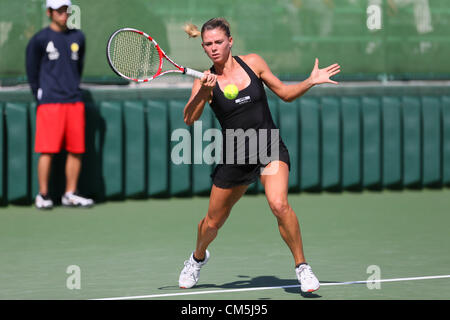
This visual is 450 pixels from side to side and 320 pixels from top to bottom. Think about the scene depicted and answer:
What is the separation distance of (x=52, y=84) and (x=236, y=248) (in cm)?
328

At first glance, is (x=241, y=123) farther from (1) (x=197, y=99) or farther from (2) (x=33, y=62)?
(2) (x=33, y=62)

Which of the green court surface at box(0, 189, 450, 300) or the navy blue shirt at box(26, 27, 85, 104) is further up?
the navy blue shirt at box(26, 27, 85, 104)

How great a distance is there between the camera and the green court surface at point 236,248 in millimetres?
6984

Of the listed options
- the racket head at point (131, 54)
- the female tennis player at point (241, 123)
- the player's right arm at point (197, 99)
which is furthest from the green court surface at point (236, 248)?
the racket head at point (131, 54)

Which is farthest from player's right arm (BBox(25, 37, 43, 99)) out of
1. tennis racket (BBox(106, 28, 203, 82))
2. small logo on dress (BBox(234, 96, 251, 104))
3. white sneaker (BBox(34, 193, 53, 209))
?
small logo on dress (BBox(234, 96, 251, 104))

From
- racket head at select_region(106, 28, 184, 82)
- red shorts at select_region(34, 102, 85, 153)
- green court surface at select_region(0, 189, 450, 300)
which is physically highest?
racket head at select_region(106, 28, 184, 82)

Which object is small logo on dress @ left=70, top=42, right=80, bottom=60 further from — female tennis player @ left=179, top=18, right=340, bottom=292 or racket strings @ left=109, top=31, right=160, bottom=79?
female tennis player @ left=179, top=18, right=340, bottom=292

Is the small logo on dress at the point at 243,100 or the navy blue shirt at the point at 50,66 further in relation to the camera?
the navy blue shirt at the point at 50,66

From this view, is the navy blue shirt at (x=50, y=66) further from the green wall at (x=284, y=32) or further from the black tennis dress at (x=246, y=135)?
the black tennis dress at (x=246, y=135)

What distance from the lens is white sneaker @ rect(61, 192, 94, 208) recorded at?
35.8 feet

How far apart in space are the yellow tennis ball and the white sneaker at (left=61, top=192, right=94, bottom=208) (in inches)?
177

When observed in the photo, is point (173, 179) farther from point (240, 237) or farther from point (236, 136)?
point (236, 136)

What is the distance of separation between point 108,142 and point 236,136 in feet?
14.9

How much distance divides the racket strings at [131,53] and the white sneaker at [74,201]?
12.8ft
